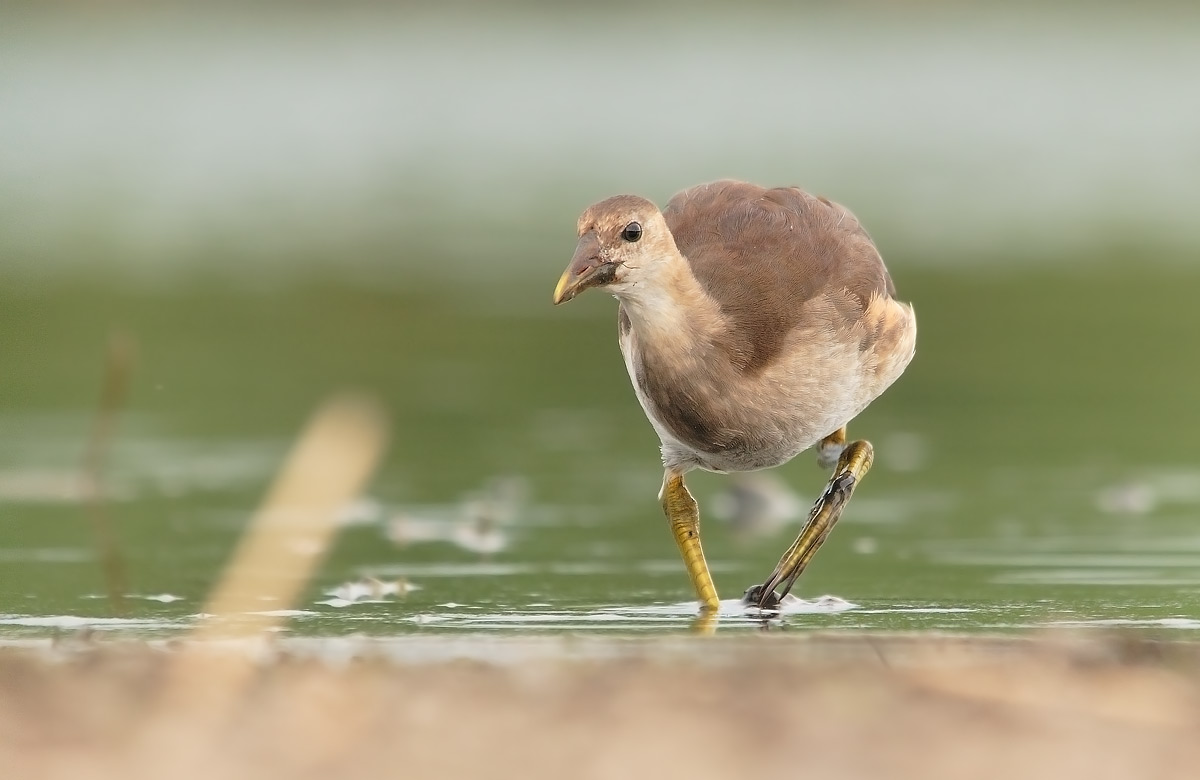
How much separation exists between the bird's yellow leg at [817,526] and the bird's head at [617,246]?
1.41 metres

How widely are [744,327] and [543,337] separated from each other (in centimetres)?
858

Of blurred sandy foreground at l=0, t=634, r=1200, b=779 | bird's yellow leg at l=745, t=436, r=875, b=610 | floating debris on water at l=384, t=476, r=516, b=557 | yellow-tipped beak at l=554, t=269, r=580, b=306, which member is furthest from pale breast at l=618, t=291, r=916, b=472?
blurred sandy foreground at l=0, t=634, r=1200, b=779

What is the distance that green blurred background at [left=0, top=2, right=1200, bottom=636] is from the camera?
826 cm

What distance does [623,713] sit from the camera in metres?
5.09

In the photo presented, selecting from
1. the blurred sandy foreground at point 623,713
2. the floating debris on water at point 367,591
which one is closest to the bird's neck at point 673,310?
the floating debris on water at point 367,591

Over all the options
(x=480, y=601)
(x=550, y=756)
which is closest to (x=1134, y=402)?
(x=480, y=601)

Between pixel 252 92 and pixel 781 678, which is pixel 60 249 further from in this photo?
pixel 252 92

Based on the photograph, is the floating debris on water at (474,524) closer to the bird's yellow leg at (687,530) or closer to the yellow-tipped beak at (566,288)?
the bird's yellow leg at (687,530)

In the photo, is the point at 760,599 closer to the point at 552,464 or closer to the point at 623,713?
the point at 623,713

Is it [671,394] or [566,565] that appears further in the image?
[566,565]

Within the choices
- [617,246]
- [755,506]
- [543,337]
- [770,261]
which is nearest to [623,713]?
[617,246]

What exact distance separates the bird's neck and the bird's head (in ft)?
0.23

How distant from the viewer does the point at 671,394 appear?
23.8 ft

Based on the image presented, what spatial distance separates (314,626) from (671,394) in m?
1.47
